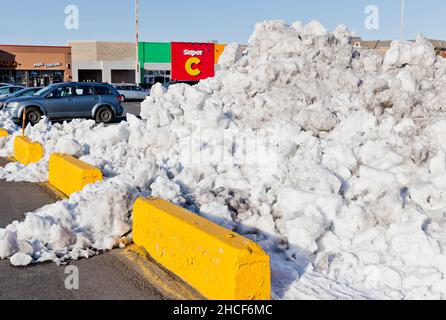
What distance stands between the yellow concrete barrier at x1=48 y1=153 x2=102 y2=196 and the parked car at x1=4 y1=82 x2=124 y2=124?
9678 millimetres

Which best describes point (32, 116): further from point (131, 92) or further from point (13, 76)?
point (13, 76)

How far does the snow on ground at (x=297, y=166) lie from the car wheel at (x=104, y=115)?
7.97 metres

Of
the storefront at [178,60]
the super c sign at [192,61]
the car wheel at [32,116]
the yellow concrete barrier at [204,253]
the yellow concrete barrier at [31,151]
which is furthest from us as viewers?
the storefront at [178,60]

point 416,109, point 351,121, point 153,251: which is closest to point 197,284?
point 153,251

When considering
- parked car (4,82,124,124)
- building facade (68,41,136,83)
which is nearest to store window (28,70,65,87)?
building facade (68,41,136,83)

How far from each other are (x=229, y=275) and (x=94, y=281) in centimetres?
148

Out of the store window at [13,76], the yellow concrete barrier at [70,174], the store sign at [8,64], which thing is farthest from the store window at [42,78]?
the yellow concrete barrier at [70,174]

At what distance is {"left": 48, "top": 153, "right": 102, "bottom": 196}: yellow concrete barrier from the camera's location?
6.86 m

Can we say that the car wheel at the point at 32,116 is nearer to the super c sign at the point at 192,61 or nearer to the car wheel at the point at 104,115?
the car wheel at the point at 104,115

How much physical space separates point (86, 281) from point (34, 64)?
53.6m

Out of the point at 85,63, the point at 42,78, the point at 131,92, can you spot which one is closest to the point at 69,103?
the point at 131,92

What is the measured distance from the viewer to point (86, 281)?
4.48 meters

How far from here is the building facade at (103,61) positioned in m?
54.0

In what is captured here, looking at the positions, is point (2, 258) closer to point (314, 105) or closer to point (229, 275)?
point (229, 275)
